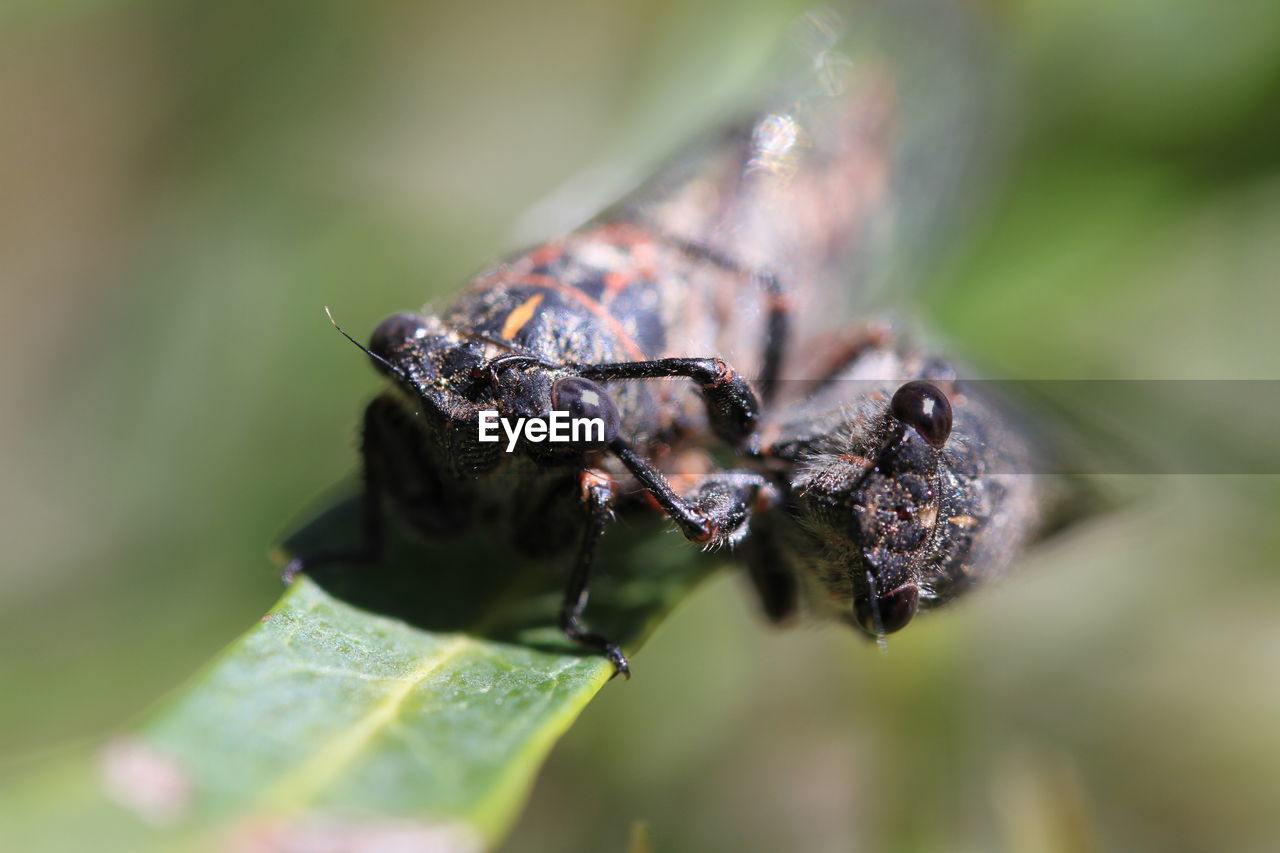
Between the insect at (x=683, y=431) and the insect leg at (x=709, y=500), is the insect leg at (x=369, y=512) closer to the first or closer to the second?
the insect at (x=683, y=431)

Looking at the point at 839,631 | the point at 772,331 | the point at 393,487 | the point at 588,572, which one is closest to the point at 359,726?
the point at 588,572

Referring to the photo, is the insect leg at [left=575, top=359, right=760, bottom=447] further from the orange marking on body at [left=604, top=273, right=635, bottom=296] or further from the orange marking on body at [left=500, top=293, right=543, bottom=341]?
the orange marking on body at [left=604, top=273, right=635, bottom=296]

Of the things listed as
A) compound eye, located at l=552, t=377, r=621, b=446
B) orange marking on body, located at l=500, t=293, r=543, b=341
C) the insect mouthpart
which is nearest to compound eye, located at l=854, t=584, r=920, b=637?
the insect mouthpart

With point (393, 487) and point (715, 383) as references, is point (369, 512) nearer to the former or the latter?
point (393, 487)

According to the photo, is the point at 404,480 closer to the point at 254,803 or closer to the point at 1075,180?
the point at 254,803

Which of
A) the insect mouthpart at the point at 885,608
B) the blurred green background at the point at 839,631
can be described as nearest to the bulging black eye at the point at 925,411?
the insect mouthpart at the point at 885,608
